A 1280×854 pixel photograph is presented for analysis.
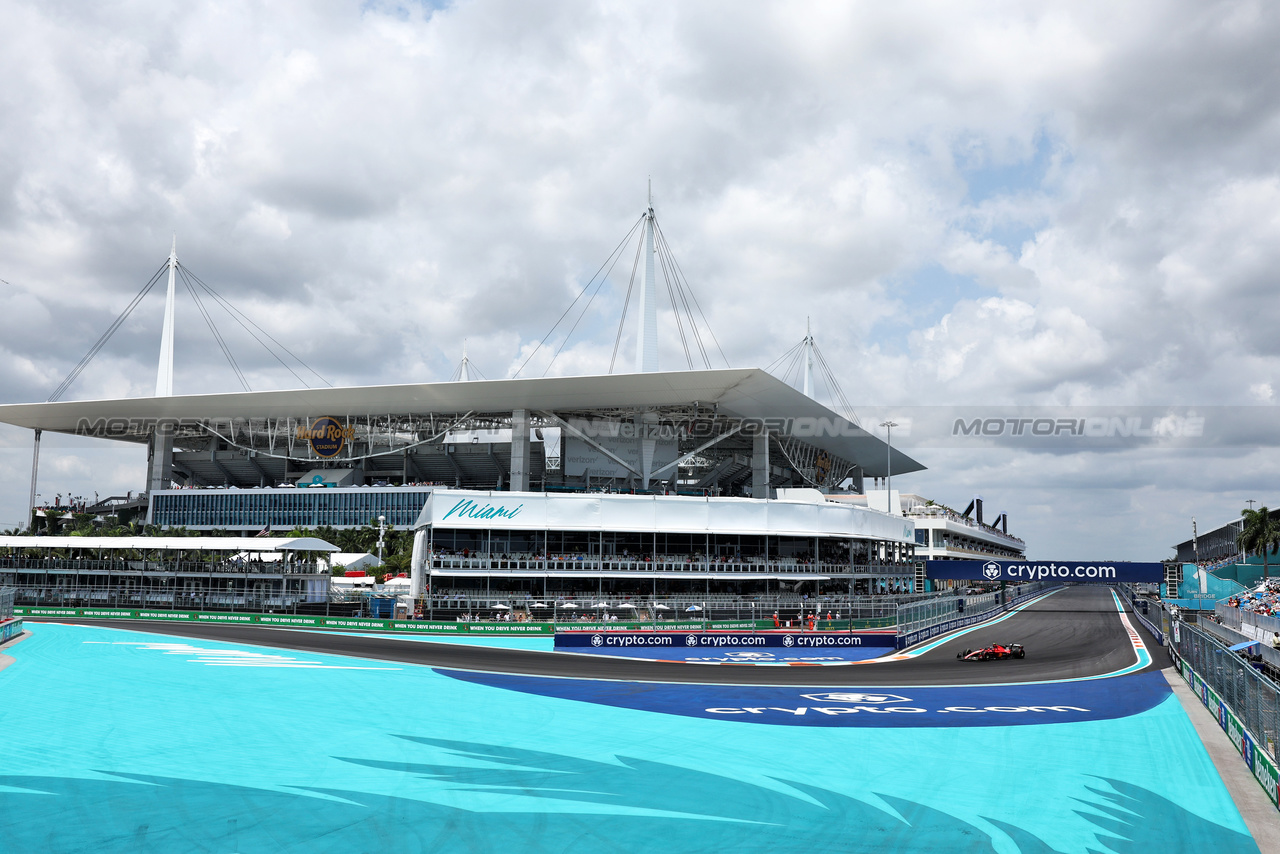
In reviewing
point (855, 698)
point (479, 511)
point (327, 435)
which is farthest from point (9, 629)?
point (327, 435)

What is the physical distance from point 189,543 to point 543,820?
50.5m

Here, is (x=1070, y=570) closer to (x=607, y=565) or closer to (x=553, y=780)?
(x=607, y=565)

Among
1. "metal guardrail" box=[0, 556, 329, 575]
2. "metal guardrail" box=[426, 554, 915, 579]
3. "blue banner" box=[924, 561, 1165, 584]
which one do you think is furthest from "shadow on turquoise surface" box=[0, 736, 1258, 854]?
"blue banner" box=[924, 561, 1165, 584]

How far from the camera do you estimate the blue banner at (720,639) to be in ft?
123

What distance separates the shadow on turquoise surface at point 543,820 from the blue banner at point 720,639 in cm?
2257

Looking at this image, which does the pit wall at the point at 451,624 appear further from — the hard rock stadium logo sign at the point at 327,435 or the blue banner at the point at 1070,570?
the blue banner at the point at 1070,570

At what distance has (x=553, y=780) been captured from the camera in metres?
14.7

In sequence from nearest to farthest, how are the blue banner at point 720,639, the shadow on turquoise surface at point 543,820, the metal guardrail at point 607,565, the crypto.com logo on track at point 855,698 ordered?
the shadow on turquoise surface at point 543,820 < the crypto.com logo on track at point 855,698 < the blue banner at point 720,639 < the metal guardrail at point 607,565

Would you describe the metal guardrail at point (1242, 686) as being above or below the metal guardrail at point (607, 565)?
below

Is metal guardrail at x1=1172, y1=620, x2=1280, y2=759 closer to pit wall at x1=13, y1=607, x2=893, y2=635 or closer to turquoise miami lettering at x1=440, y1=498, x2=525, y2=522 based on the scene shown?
pit wall at x1=13, y1=607, x2=893, y2=635

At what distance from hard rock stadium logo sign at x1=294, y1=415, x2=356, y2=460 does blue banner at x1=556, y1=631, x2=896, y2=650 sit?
1978 inches

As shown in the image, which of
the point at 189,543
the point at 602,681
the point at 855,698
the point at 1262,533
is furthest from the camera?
the point at 1262,533

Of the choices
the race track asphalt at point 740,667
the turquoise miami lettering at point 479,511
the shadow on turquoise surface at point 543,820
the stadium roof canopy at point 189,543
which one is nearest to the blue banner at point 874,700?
the race track asphalt at point 740,667

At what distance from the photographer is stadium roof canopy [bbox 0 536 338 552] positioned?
2064 inches
